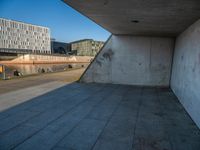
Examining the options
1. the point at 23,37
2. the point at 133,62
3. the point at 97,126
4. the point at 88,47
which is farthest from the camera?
Answer: the point at 23,37

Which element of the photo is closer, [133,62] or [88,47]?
[133,62]

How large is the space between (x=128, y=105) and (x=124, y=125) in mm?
1394

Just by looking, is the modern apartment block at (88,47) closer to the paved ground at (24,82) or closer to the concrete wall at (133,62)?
the paved ground at (24,82)

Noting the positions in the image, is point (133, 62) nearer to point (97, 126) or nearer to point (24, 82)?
point (97, 126)

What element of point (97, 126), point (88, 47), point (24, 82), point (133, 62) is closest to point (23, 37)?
point (88, 47)

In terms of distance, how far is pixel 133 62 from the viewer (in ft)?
25.7

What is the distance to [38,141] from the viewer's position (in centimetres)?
265

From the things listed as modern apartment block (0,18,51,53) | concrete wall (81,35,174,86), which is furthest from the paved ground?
modern apartment block (0,18,51,53)

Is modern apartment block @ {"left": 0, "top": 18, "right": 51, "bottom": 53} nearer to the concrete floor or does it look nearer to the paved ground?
the paved ground

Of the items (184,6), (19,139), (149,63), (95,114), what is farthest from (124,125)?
(149,63)

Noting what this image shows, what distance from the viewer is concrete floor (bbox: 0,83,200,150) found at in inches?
102

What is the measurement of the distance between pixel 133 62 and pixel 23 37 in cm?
7798

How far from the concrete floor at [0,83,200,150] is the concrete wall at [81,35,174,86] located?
278 centimetres

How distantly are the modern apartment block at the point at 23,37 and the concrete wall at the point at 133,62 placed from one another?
189 feet
